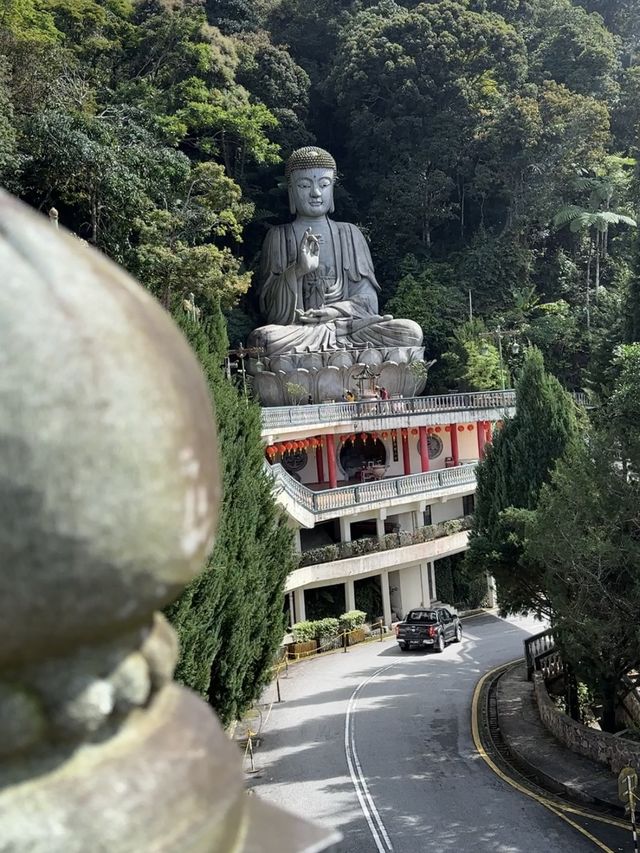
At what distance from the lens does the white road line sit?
41.1 ft

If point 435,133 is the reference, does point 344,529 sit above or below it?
below

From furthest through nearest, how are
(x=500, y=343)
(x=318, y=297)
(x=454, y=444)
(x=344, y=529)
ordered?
1. (x=318, y=297)
2. (x=500, y=343)
3. (x=454, y=444)
4. (x=344, y=529)

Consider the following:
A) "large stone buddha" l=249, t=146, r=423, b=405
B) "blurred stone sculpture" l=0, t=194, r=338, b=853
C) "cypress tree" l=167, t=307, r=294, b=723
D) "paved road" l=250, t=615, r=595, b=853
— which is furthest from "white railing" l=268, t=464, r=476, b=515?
"blurred stone sculpture" l=0, t=194, r=338, b=853

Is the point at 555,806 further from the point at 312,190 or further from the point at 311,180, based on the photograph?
the point at 311,180

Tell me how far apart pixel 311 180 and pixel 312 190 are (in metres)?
0.44

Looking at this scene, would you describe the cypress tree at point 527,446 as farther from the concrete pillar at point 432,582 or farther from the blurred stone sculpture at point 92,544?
the blurred stone sculpture at point 92,544

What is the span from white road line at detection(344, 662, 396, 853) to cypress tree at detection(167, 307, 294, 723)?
2328mm

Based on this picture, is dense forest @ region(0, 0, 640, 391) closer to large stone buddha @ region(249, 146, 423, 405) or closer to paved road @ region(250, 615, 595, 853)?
large stone buddha @ region(249, 146, 423, 405)

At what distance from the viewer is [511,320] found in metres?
41.5

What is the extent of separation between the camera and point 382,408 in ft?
106

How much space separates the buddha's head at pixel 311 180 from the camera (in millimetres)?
40219

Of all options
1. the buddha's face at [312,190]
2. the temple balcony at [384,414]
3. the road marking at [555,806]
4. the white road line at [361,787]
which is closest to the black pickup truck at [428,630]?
the white road line at [361,787]

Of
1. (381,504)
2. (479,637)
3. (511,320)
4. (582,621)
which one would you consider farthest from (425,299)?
(582,621)

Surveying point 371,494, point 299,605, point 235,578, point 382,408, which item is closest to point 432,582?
point 371,494
